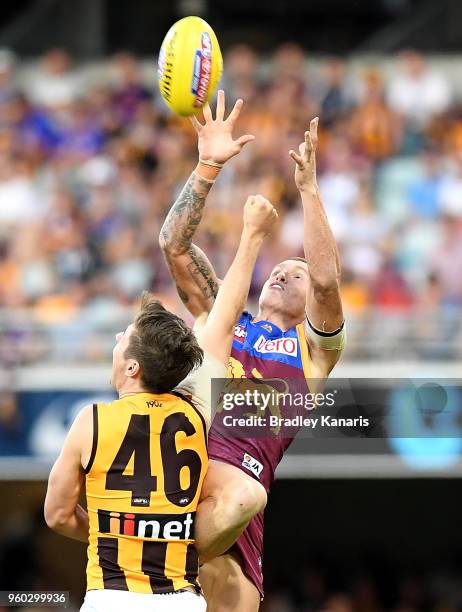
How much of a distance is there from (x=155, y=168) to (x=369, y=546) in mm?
4641

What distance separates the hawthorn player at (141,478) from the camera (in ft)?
15.5

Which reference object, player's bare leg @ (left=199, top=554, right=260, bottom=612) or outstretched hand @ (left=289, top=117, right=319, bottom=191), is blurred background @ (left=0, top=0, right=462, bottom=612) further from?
outstretched hand @ (left=289, top=117, right=319, bottom=191)

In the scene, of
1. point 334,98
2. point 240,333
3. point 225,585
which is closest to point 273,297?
point 240,333

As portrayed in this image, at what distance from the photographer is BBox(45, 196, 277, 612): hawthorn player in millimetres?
4715

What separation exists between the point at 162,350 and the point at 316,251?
1.23 m

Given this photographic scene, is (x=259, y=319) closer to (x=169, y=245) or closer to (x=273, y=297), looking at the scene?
(x=273, y=297)

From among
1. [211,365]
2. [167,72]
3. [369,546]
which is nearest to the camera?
[211,365]

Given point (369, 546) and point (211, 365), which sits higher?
point (211, 365)

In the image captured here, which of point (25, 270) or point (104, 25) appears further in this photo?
point (104, 25)

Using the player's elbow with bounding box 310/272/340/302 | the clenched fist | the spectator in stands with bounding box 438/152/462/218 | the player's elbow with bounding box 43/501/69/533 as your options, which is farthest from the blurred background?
the player's elbow with bounding box 43/501/69/533

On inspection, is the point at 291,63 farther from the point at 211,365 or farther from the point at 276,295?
the point at 211,365

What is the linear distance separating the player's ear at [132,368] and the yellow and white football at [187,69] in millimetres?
1792

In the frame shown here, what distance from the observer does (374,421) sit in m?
7.06

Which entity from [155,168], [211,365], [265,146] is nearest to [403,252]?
[265,146]
